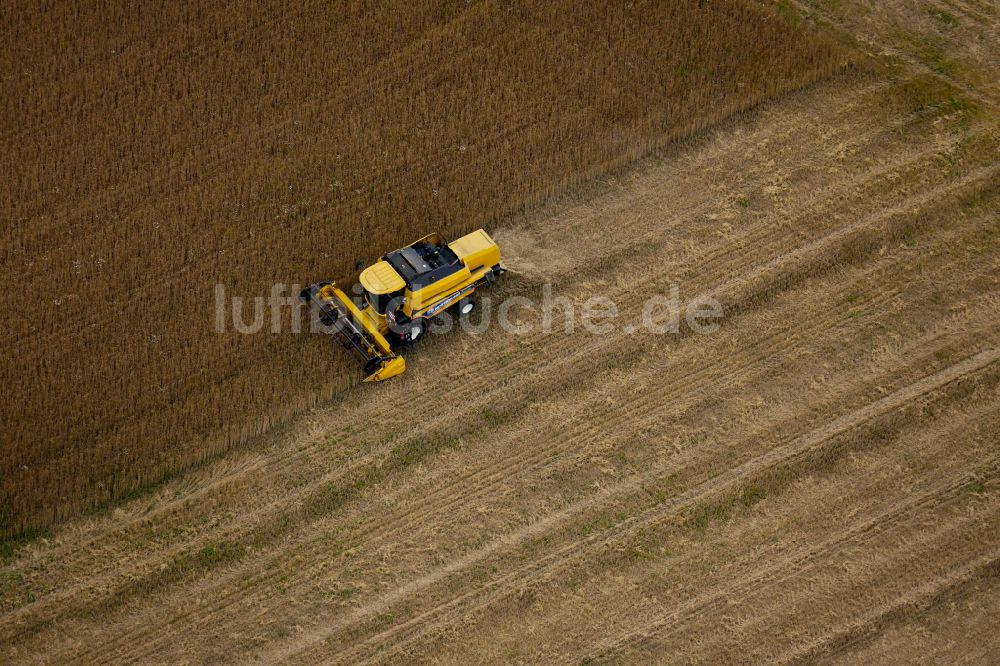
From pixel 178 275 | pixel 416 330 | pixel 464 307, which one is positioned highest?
pixel 178 275

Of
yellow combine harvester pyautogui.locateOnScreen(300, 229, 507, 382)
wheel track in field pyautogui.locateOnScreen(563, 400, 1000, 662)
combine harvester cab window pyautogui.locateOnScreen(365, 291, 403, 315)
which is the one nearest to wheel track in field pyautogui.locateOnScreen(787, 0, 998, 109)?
wheel track in field pyautogui.locateOnScreen(563, 400, 1000, 662)

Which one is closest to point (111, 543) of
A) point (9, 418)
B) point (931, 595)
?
point (9, 418)

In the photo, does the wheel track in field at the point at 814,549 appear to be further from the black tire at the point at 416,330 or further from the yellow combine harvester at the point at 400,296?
the black tire at the point at 416,330

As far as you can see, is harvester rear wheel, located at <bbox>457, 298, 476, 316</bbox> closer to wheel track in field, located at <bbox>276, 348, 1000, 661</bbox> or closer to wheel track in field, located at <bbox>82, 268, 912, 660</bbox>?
wheel track in field, located at <bbox>82, 268, 912, 660</bbox>

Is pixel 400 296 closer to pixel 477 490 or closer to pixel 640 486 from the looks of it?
pixel 477 490

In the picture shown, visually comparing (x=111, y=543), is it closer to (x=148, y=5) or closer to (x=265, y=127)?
(x=265, y=127)

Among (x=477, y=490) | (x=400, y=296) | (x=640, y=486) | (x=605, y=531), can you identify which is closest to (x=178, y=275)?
(x=400, y=296)
